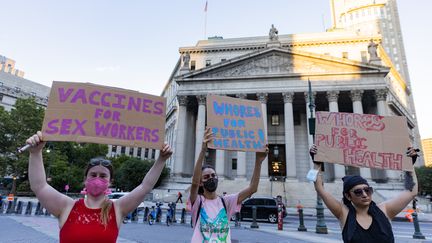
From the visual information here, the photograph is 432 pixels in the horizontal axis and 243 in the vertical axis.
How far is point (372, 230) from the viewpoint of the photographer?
10.0 feet

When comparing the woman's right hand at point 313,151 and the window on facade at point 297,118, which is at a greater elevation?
the window on facade at point 297,118

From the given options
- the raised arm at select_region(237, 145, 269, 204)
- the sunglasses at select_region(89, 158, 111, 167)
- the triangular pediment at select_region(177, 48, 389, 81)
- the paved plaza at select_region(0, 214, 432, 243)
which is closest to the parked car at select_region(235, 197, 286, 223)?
the paved plaza at select_region(0, 214, 432, 243)

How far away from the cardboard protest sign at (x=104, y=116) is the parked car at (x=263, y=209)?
1727 centimetres

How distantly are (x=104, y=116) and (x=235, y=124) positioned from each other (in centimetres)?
197

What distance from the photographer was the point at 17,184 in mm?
45219

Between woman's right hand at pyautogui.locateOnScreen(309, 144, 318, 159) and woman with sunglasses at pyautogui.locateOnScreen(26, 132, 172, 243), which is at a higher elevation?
woman's right hand at pyautogui.locateOnScreen(309, 144, 318, 159)

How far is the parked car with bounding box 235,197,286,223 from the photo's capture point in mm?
19578

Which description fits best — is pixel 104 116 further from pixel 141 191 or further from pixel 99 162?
pixel 141 191

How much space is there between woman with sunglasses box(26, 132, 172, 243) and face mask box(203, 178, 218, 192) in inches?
31.6

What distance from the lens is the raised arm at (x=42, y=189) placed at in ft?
8.89

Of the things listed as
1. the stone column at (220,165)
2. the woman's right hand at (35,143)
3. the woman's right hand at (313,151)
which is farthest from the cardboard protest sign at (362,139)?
the stone column at (220,165)

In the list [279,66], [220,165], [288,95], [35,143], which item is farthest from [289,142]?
[35,143]

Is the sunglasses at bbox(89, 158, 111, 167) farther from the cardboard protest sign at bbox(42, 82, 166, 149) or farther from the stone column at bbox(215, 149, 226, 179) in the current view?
the stone column at bbox(215, 149, 226, 179)

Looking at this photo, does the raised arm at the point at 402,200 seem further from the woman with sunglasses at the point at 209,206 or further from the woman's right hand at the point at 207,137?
the woman's right hand at the point at 207,137
